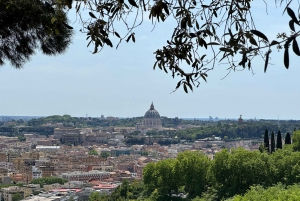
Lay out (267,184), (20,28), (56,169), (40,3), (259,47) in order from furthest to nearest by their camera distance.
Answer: (56,169), (267,184), (20,28), (40,3), (259,47)

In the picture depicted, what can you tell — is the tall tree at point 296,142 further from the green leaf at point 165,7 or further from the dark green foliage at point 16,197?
the green leaf at point 165,7

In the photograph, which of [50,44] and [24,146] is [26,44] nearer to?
[50,44]

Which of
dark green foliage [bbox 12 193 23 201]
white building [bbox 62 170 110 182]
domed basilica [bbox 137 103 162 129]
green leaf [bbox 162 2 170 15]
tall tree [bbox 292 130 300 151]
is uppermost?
domed basilica [bbox 137 103 162 129]

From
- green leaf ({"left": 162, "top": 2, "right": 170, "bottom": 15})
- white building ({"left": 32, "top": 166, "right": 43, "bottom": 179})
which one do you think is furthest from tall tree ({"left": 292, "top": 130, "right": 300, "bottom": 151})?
white building ({"left": 32, "top": 166, "right": 43, "bottom": 179})

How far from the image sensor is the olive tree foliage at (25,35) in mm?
4203

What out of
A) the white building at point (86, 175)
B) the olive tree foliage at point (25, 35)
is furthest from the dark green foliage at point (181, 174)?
the white building at point (86, 175)

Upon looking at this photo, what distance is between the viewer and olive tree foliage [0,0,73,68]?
4.20 meters

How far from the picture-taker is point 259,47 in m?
2.37

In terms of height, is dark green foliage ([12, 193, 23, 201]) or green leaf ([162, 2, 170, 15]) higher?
green leaf ([162, 2, 170, 15])

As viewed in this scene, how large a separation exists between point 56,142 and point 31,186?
1818 inches

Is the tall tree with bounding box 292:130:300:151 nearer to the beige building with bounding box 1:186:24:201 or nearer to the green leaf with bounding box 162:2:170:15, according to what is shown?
the beige building with bounding box 1:186:24:201

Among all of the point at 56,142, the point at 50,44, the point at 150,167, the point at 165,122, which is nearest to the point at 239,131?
the point at 56,142

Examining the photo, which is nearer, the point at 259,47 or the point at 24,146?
the point at 259,47

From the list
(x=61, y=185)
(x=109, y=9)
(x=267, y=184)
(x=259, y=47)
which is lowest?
(x=61, y=185)
